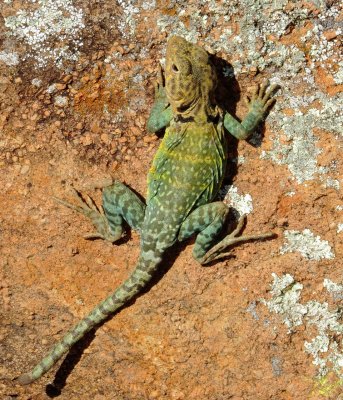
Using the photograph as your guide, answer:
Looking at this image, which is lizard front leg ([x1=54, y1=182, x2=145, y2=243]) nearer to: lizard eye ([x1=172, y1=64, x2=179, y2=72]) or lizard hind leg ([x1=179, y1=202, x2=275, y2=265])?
lizard hind leg ([x1=179, y1=202, x2=275, y2=265])

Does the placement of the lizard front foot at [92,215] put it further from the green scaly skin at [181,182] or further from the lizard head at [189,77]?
the lizard head at [189,77]

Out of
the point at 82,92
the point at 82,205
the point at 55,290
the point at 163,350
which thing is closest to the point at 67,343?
the point at 55,290

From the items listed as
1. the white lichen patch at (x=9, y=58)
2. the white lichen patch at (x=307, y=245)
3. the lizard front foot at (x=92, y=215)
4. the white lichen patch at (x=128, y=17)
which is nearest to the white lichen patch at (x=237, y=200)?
the white lichen patch at (x=307, y=245)

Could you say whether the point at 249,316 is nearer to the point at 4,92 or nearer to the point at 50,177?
the point at 50,177

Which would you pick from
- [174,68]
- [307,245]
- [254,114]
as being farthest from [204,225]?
[174,68]

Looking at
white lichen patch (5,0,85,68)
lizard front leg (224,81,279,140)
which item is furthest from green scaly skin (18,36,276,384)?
white lichen patch (5,0,85,68)

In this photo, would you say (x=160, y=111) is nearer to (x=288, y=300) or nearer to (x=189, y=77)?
(x=189, y=77)
